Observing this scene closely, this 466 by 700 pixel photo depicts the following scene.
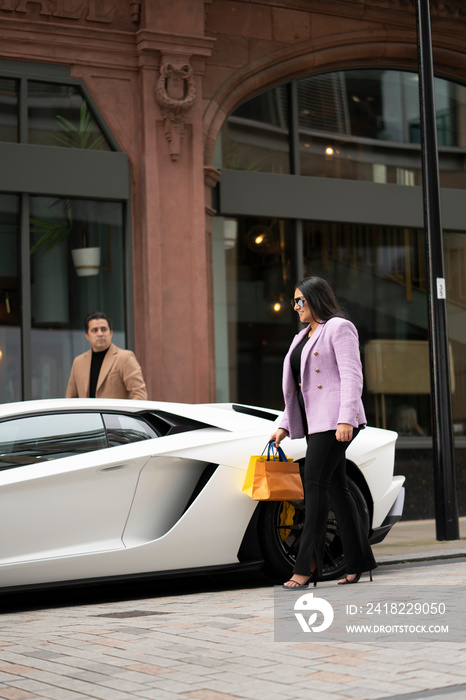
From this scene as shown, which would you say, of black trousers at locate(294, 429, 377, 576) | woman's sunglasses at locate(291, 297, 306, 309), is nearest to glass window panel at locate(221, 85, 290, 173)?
woman's sunglasses at locate(291, 297, 306, 309)

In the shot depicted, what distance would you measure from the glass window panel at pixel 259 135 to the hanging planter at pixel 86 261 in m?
1.92

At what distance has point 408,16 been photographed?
41.8ft

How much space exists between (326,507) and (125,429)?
123 cm

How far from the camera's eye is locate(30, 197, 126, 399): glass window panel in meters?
10.6

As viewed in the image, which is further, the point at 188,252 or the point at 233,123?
the point at 233,123

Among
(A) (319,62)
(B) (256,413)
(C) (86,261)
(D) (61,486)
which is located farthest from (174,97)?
(D) (61,486)

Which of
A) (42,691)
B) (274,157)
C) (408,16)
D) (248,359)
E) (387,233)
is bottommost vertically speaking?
(42,691)

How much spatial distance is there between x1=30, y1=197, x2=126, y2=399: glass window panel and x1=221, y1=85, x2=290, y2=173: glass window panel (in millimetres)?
Answer: 1760

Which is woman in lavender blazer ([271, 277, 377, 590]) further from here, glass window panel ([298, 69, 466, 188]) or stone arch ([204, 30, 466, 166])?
glass window panel ([298, 69, 466, 188])

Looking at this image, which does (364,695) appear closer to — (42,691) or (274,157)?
(42,691)

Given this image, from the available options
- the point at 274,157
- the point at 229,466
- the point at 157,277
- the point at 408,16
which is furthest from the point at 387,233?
the point at 229,466

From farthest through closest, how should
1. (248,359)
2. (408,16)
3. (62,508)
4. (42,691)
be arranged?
A: (408,16) → (248,359) → (62,508) → (42,691)

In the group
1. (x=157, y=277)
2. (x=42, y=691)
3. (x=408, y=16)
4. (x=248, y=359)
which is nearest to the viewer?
(x=42, y=691)

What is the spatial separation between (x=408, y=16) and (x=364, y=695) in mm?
10870
